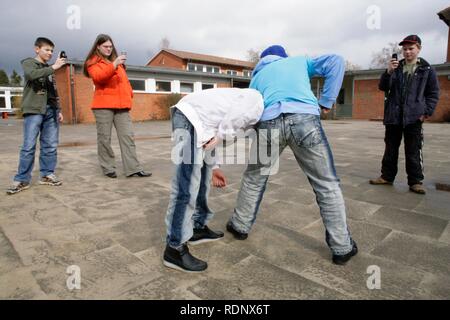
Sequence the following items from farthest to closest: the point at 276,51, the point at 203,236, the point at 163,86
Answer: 1. the point at 163,86
2. the point at 203,236
3. the point at 276,51

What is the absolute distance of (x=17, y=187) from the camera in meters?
3.82

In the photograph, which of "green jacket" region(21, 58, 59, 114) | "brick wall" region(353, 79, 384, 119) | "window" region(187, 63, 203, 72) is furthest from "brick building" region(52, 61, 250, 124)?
"green jacket" region(21, 58, 59, 114)

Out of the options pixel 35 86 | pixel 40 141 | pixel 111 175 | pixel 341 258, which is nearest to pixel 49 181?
pixel 40 141

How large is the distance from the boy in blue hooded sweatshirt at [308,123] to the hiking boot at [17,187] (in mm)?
3070

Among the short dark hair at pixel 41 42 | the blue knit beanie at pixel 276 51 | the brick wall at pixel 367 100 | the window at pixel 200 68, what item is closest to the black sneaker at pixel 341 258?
the blue knit beanie at pixel 276 51

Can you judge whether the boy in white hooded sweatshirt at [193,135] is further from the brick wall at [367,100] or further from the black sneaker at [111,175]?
the brick wall at [367,100]

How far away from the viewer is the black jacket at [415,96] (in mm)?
3842

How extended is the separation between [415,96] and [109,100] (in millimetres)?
3860

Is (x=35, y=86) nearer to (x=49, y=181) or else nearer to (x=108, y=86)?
(x=108, y=86)

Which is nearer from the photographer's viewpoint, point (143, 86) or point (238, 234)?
point (238, 234)

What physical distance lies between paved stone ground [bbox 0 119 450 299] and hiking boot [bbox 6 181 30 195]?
89 mm

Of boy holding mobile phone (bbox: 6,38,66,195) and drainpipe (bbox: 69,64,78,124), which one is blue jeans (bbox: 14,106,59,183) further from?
drainpipe (bbox: 69,64,78,124)

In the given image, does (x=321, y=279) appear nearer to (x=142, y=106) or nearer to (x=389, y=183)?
(x=389, y=183)
